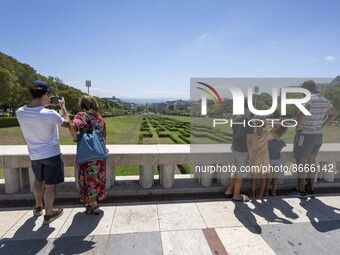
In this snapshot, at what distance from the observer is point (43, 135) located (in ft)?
9.78

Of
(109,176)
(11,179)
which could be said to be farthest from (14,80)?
(109,176)

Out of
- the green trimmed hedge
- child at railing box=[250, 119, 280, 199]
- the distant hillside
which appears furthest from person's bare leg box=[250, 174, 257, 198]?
the distant hillside

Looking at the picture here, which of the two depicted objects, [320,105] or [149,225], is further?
[320,105]

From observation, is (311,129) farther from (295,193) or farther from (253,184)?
(253,184)

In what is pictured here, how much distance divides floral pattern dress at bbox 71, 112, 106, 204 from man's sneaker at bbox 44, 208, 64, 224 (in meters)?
0.38

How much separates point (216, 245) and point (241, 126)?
187cm

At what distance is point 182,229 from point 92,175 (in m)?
1.56

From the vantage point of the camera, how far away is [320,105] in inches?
155

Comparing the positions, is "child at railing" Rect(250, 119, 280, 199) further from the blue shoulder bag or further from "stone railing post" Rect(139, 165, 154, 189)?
the blue shoulder bag

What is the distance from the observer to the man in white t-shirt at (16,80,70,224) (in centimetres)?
289

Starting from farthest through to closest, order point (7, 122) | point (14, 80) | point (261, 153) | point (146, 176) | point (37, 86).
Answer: point (14, 80)
point (7, 122)
point (146, 176)
point (261, 153)
point (37, 86)

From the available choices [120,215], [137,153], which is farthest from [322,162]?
[120,215]

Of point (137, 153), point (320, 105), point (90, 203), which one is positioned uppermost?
point (320, 105)

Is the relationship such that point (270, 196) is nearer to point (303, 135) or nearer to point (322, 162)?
point (303, 135)
